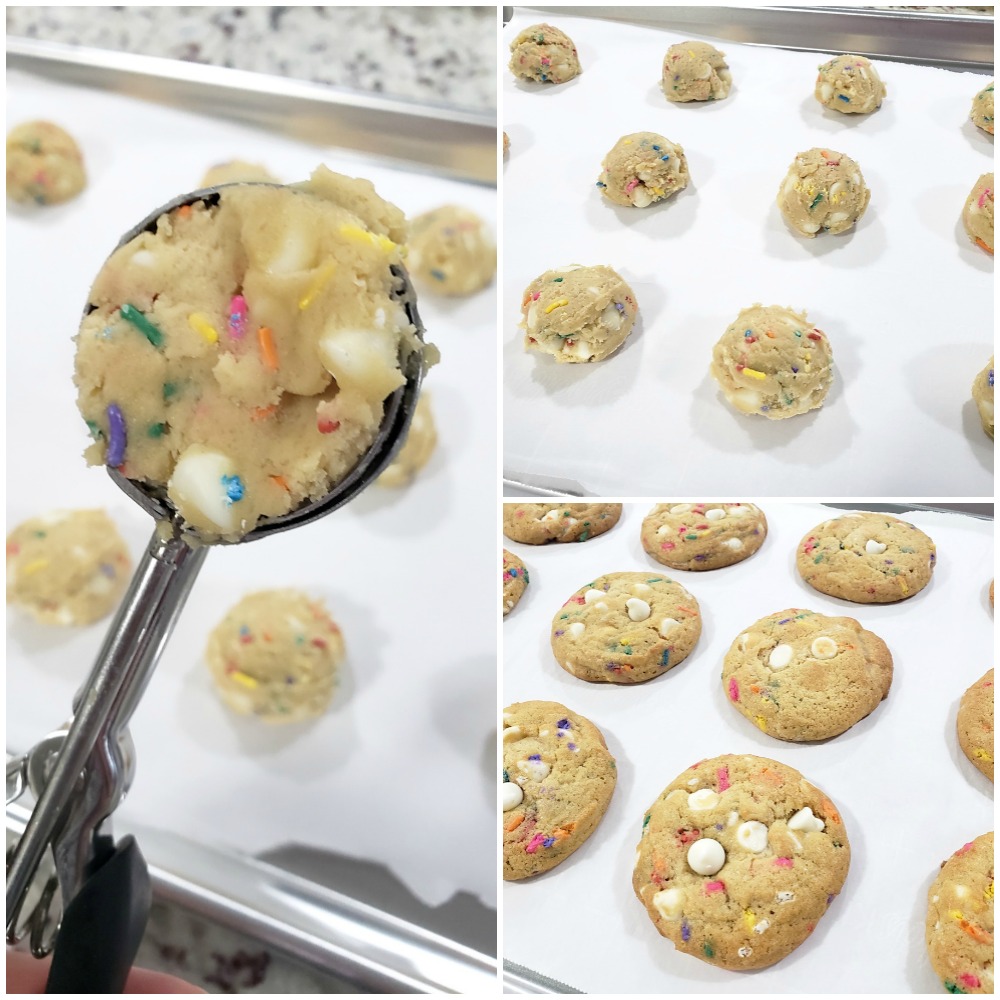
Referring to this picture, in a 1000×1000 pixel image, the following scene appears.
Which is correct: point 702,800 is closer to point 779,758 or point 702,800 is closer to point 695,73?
point 779,758

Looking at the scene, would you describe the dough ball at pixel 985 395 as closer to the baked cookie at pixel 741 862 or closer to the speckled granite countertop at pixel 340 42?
the baked cookie at pixel 741 862

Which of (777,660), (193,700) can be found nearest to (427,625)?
(193,700)

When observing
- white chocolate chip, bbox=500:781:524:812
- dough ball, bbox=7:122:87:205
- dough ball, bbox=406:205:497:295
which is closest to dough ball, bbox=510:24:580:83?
dough ball, bbox=406:205:497:295

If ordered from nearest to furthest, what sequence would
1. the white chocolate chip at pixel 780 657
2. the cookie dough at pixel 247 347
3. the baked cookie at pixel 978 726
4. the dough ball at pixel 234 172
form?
the cookie dough at pixel 247 347
the baked cookie at pixel 978 726
the white chocolate chip at pixel 780 657
the dough ball at pixel 234 172

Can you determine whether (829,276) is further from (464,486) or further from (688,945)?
(688,945)

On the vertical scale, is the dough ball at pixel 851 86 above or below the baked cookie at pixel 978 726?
above

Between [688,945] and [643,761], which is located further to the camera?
[643,761]

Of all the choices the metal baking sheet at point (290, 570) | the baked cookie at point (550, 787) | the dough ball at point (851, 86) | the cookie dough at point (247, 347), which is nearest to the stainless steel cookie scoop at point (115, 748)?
the cookie dough at point (247, 347)

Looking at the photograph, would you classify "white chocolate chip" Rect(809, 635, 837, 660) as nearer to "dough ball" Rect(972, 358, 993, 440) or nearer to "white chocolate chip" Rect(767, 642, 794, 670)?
"white chocolate chip" Rect(767, 642, 794, 670)
